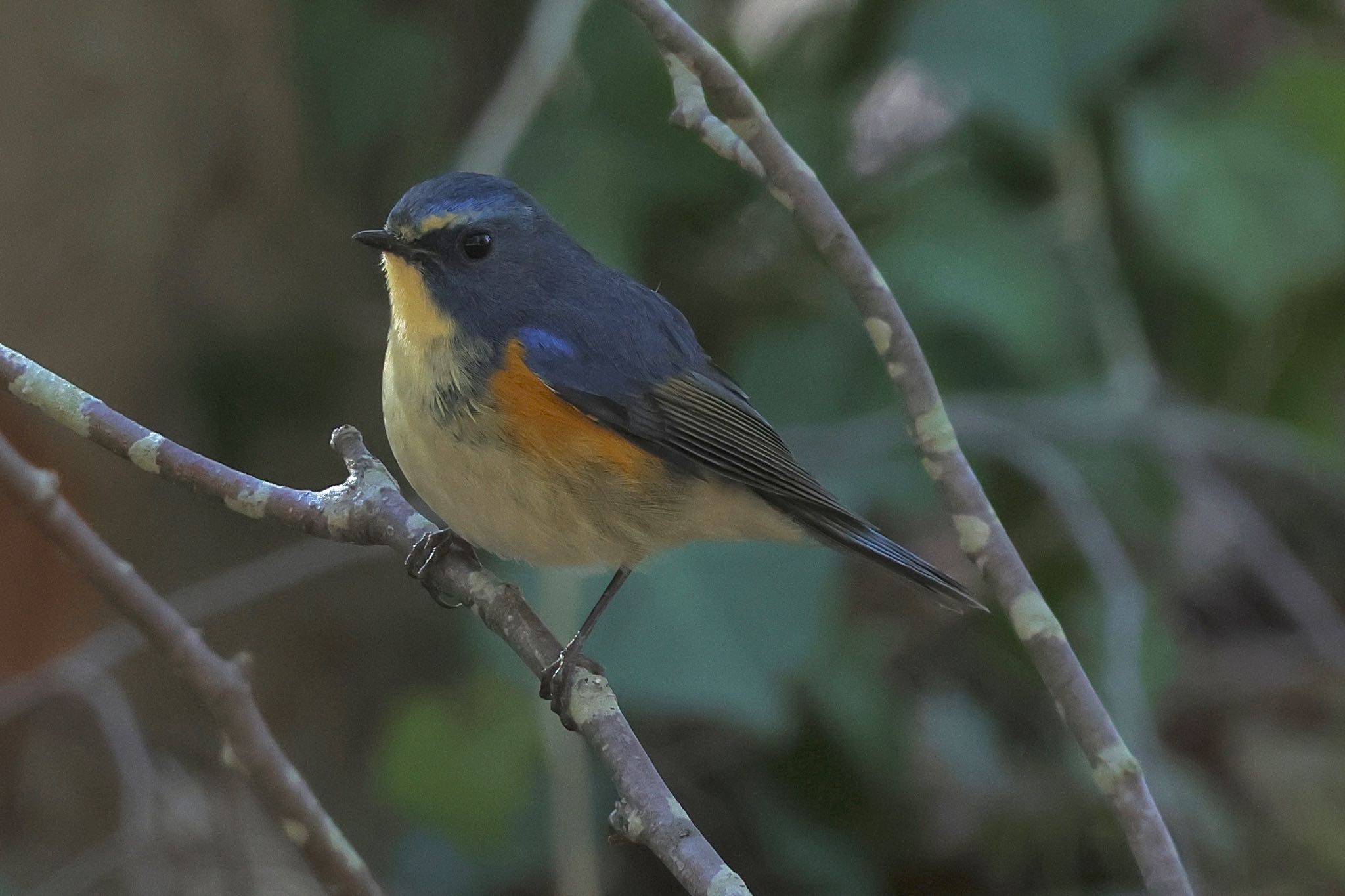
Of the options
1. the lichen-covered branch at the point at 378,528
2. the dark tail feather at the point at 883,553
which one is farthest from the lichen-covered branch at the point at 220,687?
the dark tail feather at the point at 883,553

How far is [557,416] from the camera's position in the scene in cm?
241

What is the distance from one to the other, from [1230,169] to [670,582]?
5.54 feet

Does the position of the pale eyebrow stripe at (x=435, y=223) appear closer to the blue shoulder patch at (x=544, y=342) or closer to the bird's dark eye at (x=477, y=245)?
the bird's dark eye at (x=477, y=245)

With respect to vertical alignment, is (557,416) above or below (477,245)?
below

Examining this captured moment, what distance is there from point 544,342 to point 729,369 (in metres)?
1.21

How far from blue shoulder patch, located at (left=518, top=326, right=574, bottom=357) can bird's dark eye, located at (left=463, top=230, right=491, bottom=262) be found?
0.16 metres

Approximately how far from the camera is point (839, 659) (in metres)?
3.49

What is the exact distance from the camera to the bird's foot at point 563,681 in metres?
2.22

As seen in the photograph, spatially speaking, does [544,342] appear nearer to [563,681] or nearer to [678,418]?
[678,418]

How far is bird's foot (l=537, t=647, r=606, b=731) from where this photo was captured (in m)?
2.22

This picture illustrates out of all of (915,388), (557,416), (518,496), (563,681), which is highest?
(915,388)

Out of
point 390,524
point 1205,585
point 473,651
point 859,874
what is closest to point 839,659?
point 859,874

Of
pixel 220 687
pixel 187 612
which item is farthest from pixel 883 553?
pixel 187 612

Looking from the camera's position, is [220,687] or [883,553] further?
[883,553]
